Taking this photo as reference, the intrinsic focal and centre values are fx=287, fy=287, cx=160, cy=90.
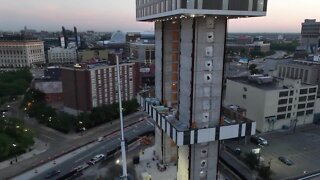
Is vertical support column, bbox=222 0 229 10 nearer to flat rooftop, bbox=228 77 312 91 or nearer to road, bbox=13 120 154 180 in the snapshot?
road, bbox=13 120 154 180

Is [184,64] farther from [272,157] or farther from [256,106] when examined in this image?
[256,106]

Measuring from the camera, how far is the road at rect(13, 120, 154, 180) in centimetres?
5992

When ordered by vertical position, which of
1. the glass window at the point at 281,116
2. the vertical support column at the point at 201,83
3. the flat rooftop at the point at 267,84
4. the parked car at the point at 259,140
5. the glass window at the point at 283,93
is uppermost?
the vertical support column at the point at 201,83

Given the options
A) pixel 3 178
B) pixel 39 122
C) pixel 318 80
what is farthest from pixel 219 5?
pixel 318 80

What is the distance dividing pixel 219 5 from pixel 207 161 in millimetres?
25199

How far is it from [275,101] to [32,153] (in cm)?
6581

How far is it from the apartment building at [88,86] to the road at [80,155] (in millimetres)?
15880

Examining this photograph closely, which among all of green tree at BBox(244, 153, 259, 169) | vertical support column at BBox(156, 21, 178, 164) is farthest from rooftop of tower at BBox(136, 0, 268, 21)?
green tree at BBox(244, 153, 259, 169)

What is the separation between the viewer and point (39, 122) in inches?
3531

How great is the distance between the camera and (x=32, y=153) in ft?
227

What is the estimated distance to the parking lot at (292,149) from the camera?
60.9 metres

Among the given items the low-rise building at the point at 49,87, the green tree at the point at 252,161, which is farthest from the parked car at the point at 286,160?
the low-rise building at the point at 49,87

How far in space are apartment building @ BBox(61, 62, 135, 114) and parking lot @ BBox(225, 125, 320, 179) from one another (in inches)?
1689

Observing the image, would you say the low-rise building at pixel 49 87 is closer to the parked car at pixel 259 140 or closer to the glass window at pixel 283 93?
the parked car at pixel 259 140
